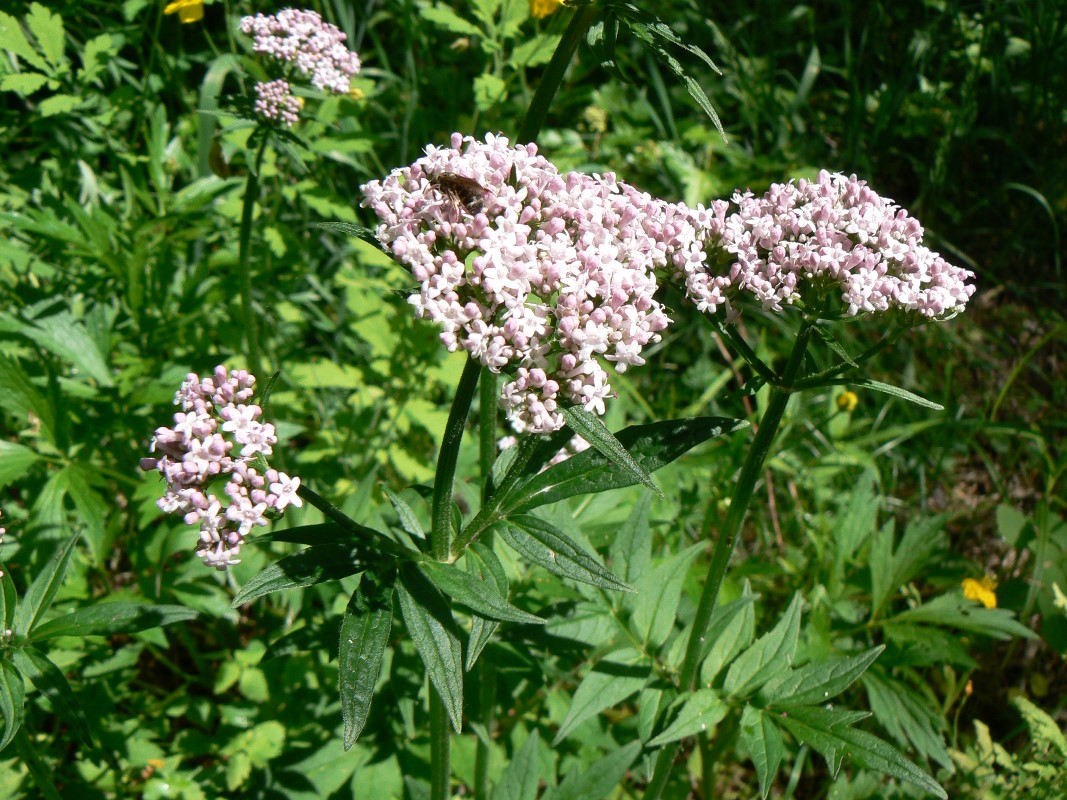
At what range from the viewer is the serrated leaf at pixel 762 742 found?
2209 mm

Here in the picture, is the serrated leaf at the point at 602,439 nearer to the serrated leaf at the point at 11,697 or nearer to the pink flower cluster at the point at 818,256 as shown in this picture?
the pink flower cluster at the point at 818,256

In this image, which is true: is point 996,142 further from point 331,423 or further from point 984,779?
point 331,423

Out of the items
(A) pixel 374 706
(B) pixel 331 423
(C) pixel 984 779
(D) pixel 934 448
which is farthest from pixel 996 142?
(A) pixel 374 706

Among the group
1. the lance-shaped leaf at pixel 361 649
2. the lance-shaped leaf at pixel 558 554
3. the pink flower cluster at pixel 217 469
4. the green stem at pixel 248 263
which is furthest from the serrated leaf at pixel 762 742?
the green stem at pixel 248 263

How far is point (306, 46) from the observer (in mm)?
3553

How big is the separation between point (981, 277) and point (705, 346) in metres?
2.49

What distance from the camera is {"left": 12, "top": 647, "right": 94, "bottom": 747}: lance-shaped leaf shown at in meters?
2.08

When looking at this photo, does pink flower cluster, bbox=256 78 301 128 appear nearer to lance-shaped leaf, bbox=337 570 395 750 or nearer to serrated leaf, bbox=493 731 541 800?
lance-shaped leaf, bbox=337 570 395 750

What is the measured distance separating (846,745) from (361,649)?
4.26 ft

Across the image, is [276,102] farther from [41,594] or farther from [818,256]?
[818,256]

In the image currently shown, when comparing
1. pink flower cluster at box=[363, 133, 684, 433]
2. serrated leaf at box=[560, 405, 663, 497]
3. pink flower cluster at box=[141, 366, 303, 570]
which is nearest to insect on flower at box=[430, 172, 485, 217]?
pink flower cluster at box=[363, 133, 684, 433]

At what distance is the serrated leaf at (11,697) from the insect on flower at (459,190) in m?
1.51

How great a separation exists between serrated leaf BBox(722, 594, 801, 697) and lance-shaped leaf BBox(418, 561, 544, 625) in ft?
2.97

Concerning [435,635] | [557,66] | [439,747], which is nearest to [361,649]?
[435,635]
